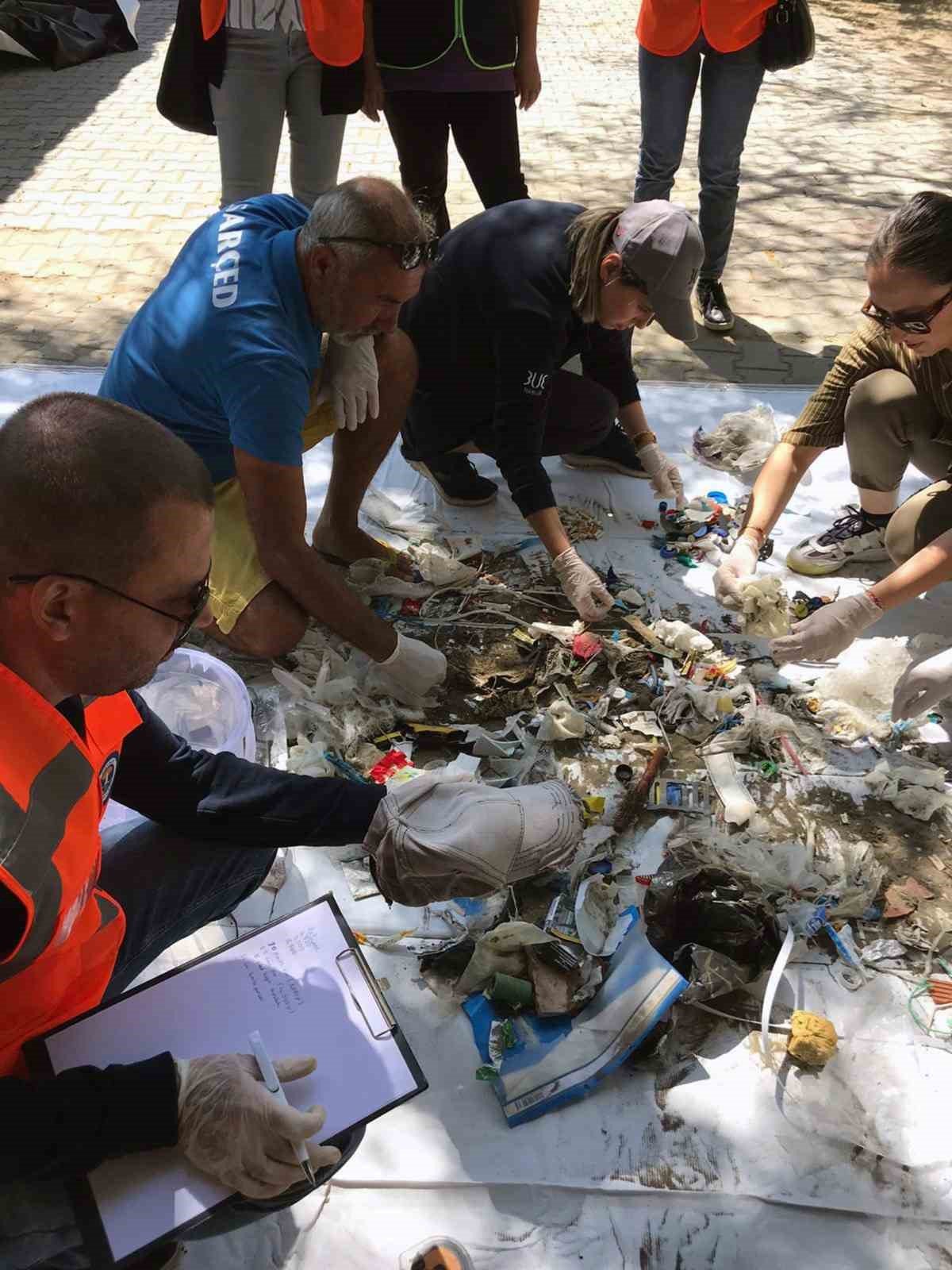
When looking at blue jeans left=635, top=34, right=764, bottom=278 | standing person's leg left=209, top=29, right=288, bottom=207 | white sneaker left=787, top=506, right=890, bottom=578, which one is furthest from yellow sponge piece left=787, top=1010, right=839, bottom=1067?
blue jeans left=635, top=34, right=764, bottom=278

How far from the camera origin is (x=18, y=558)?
1.15 metres

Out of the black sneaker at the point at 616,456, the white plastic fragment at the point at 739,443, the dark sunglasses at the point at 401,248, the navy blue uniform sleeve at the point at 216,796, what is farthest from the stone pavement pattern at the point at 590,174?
the navy blue uniform sleeve at the point at 216,796

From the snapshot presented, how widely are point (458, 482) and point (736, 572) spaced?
0.99m

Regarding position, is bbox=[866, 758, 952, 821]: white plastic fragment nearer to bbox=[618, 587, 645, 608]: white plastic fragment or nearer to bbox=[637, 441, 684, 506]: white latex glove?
bbox=[618, 587, 645, 608]: white plastic fragment

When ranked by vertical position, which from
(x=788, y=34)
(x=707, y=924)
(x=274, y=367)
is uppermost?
(x=788, y=34)

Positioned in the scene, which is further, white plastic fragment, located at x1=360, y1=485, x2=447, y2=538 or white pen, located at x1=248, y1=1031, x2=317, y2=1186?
white plastic fragment, located at x1=360, y1=485, x2=447, y2=538

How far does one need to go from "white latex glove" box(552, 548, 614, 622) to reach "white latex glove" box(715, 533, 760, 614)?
12.6 inches

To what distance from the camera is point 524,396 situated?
103 inches

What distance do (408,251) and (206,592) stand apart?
1154mm

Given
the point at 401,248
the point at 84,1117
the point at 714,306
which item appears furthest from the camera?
the point at 714,306

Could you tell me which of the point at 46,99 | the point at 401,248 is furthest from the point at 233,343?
the point at 46,99

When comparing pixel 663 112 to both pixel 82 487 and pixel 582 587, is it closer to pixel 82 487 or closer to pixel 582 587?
pixel 582 587

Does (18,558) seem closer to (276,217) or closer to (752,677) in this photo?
(276,217)

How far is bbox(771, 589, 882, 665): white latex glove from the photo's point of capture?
241 cm
